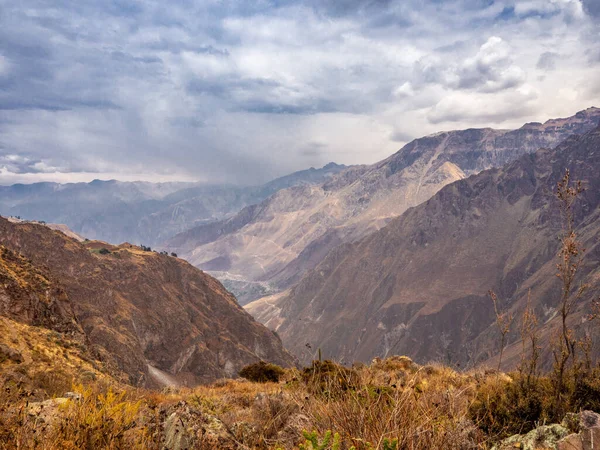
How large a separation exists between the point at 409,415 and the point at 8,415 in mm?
5437

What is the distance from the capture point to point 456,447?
4488 mm

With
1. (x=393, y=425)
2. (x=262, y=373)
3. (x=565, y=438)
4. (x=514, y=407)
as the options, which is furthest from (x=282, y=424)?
(x=262, y=373)

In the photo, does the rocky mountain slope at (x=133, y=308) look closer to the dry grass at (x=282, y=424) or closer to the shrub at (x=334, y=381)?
the shrub at (x=334, y=381)

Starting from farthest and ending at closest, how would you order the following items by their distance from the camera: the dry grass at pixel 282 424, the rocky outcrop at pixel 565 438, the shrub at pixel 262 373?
the shrub at pixel 262 373, the rocky outcrop at pixel 565 438, the dry grass at pixel 282 424

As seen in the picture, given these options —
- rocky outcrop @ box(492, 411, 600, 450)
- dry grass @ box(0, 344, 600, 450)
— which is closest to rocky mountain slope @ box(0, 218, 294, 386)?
dry grass @ box(0, 344, 600, 450)

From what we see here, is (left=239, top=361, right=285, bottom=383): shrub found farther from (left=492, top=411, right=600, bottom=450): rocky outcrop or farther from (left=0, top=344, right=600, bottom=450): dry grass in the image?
(left=492, top=411, right=600, bottom=450): rocky outcrop

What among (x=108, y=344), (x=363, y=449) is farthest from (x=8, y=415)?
(x=108, y=344)

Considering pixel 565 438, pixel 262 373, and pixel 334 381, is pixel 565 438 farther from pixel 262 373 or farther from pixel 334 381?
pixel 262 373

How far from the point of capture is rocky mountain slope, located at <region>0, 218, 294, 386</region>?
31.4m

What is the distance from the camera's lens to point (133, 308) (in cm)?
7494

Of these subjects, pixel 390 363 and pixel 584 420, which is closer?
pixel 584 420

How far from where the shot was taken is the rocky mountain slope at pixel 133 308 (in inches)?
1238

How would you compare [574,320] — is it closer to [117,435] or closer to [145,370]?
[145,370]

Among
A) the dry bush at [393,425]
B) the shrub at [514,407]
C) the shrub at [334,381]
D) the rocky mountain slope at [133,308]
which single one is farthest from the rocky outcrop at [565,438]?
the rocky mountain slope at [133,308]
